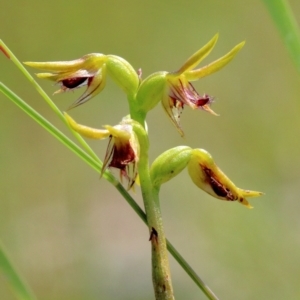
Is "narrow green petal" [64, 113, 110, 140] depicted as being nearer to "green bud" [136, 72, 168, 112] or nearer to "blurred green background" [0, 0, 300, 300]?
"green bud" [136, 72, 168, 112]

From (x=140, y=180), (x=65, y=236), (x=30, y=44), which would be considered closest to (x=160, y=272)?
(x=140, y=180)

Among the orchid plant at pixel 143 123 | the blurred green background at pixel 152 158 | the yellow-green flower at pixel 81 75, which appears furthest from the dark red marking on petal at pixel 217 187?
the blurred green background at pixel 152 158

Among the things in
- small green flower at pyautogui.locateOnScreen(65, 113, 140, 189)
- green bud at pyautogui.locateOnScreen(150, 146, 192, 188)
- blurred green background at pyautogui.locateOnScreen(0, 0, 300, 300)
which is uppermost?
small green flower at pyautogui.locateOnScreen(65, 113, 140, 189)

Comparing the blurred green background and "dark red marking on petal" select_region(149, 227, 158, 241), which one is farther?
the blurred green background

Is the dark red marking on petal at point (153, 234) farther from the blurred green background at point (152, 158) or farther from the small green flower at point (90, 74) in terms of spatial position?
the blurred green background at point (152, 158)

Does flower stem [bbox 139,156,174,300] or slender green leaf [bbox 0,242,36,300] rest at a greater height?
slender green leaf [bbox 0,242,36,300]

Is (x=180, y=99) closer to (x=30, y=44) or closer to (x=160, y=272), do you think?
(x=160, y=272)

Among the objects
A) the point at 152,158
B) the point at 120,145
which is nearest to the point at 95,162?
the point at 120,145

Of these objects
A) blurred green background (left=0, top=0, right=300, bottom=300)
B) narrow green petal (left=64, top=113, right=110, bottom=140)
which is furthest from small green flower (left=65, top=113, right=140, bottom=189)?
blurred green background (left=0, top=0, right=300, bottom=300)
